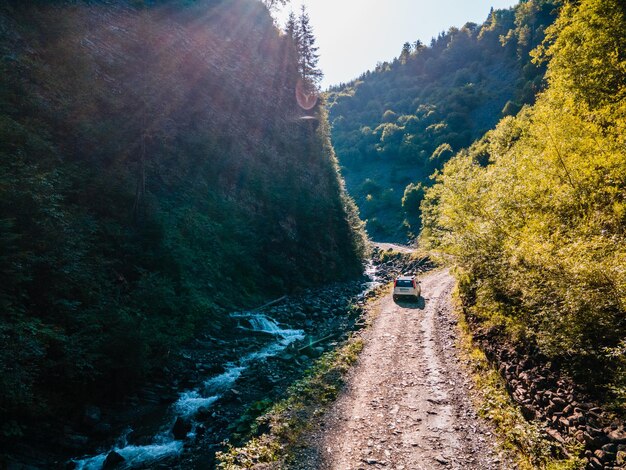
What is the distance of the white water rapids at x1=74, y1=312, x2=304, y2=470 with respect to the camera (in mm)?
9891

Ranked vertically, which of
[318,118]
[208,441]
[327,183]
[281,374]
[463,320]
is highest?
[318,118]

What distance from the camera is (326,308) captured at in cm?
2845

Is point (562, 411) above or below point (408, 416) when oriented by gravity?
above

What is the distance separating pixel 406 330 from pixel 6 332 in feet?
60.3

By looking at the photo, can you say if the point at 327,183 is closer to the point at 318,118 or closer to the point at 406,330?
the point at 318,118

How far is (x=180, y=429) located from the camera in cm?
1111

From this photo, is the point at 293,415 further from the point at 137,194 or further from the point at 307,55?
the point at 307,55

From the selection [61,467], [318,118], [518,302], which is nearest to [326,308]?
[518,302]

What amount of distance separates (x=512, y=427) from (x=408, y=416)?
3.04m

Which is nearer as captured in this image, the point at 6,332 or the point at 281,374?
the point at 6,332

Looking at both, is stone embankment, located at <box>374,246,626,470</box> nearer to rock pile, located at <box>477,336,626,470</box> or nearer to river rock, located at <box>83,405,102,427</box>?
rock pile, located at <box>477,336,626,470</box>

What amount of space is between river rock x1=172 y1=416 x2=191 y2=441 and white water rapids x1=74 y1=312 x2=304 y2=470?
14 centimetres

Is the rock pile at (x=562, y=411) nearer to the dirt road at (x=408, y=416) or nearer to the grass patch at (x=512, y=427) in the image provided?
the grass patch at (x=512, y=427)

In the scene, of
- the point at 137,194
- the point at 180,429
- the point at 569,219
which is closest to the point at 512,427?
the point at 569,219
